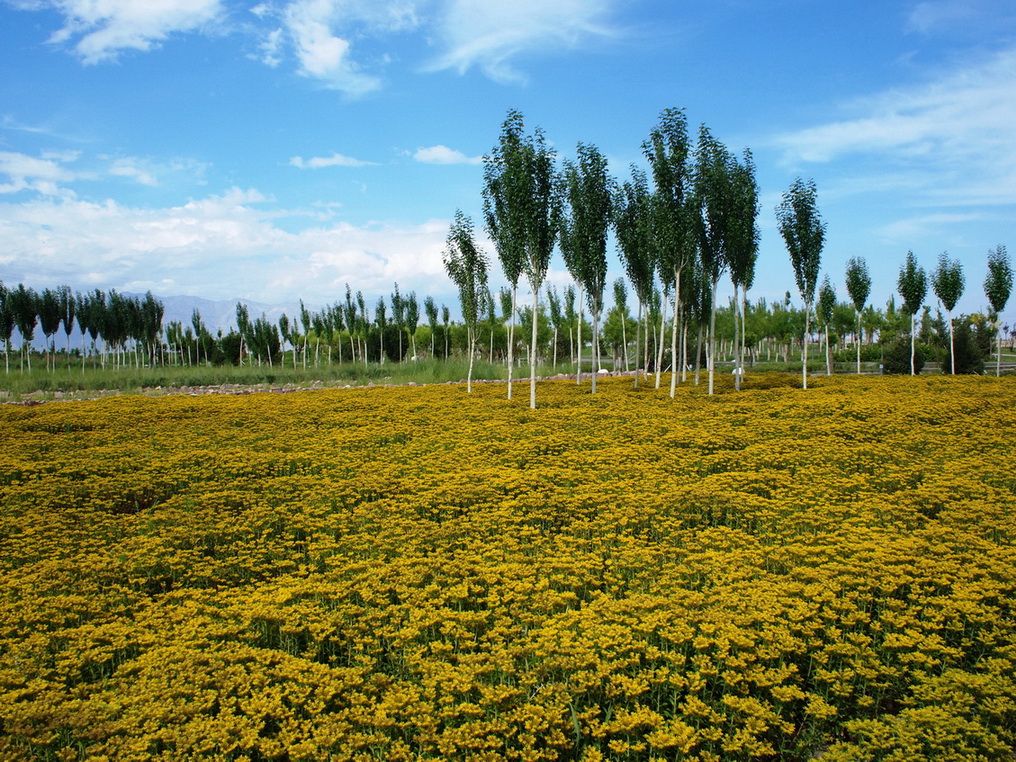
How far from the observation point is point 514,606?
17.8ft

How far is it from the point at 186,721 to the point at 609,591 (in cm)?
349

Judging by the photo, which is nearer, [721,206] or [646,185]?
[721,206]

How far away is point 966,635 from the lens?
5137 mm

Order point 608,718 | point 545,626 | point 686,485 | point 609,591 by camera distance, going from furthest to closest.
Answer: point 686,485 < point 609,591 < point 545,626 < point 608,718

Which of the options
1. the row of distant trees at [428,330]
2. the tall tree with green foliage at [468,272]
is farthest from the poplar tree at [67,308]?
the tall tree with green foliage at [468,272]

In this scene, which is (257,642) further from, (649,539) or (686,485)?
(686,485)

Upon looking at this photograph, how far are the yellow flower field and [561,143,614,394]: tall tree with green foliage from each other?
48.1 feet

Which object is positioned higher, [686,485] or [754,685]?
[686,485]

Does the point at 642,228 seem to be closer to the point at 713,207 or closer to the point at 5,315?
the point at 713,207

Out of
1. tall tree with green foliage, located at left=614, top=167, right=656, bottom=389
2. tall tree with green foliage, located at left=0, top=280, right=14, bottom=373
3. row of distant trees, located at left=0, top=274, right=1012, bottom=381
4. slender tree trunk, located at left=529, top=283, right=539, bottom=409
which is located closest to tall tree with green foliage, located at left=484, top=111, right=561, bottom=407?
slender tree trunk, located at left=529, top=283, right=539, bottom=409

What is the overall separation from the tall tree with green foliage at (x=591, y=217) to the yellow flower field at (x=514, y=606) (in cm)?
1465

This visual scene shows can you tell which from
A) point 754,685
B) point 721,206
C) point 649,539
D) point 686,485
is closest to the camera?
point 754,685

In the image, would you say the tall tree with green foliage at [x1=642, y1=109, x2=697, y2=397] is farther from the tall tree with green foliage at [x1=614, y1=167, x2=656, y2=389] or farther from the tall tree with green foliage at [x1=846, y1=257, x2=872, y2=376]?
the tall tree with green foliage at [x1=846, y1=257, x2=872, y2=376]

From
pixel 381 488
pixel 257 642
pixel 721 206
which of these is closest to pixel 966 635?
pixel 257 642
